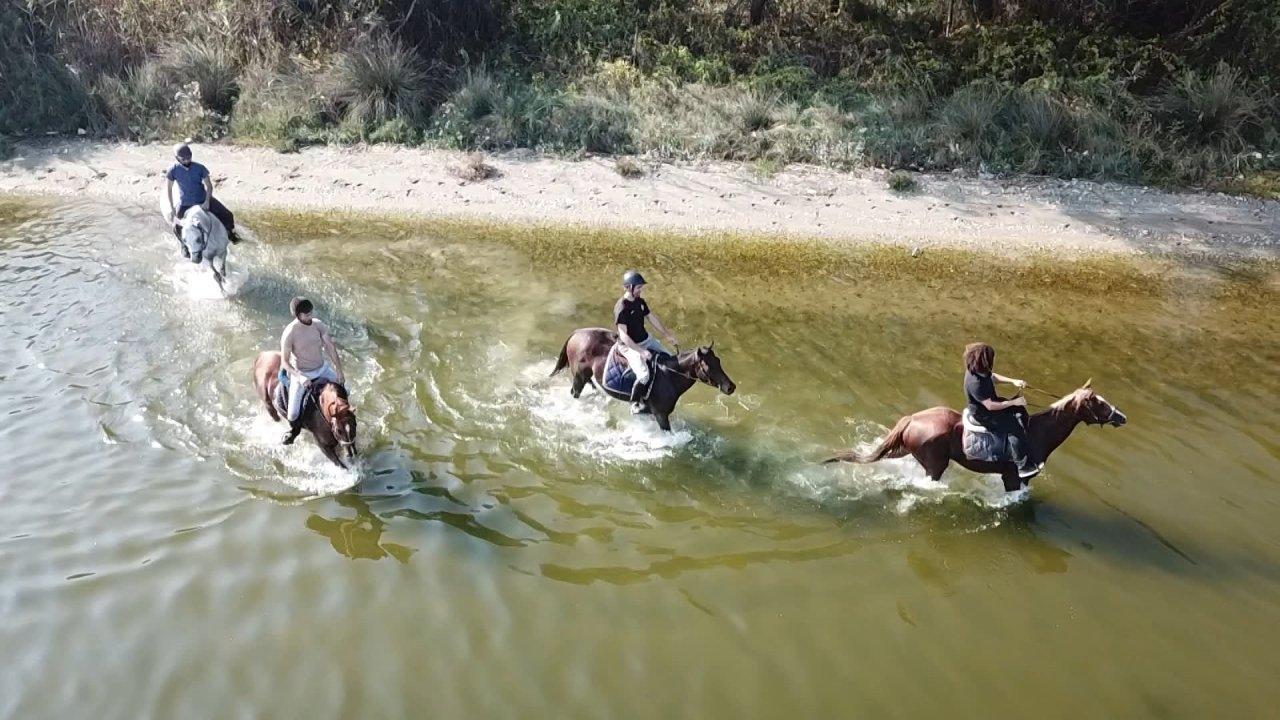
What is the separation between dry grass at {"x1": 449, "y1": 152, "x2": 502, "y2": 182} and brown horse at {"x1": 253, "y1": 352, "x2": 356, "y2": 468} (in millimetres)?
9968

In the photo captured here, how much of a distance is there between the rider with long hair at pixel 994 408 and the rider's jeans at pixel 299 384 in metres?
6.36

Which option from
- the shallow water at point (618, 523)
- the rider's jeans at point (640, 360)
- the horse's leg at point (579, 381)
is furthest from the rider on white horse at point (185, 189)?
the rider's jeans at point (640, 360)

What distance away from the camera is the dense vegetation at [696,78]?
1844 centimetres

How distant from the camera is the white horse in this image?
1305 centimetres

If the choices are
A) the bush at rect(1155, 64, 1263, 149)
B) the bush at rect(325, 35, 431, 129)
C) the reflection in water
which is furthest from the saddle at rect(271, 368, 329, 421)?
the bush at rect(1155, 64, 1263, 149)

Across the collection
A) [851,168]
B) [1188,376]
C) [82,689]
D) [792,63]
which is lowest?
[82,689]

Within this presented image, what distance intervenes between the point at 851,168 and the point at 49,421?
15.3 metres

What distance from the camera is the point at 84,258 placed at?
584 inches

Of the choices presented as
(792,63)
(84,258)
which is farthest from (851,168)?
(84,258)

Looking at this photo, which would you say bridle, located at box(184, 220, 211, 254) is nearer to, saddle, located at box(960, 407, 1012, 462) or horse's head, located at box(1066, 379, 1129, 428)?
saddle, located at box(960, 407, 1012, 462)

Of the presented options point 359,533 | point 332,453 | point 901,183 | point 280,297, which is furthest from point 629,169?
point 359,533

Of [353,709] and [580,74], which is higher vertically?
[580,74]

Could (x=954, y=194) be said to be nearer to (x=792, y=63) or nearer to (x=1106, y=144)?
(x=1106, y=144)

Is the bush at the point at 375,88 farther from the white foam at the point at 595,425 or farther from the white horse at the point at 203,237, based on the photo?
the white foam at the point at 595,425
